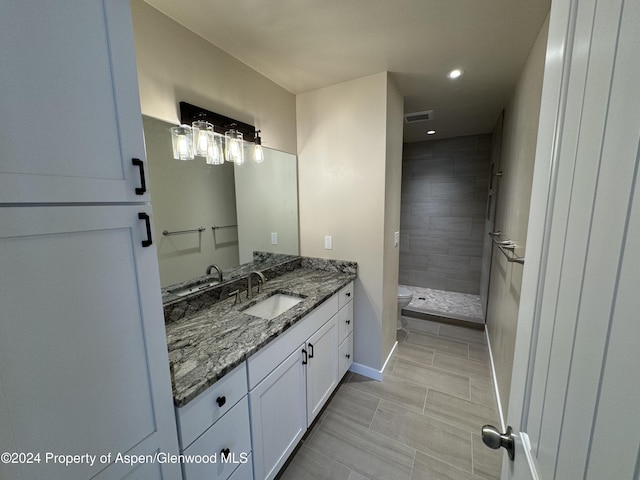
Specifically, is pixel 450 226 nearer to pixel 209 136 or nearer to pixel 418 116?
pixel 418 116

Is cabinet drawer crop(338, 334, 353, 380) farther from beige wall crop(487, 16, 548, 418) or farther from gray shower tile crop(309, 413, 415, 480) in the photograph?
beige wall crop(487, 16, 548, 418)

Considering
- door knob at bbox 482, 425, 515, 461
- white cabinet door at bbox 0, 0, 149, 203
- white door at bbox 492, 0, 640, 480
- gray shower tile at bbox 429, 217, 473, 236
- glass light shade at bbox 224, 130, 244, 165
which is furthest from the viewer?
gray shower tile at bbox 429, 217, 473, 236

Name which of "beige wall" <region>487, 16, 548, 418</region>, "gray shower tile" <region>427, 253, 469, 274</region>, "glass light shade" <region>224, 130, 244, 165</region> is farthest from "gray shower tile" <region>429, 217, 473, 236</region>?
"glass light shade" <region>224, 130, 244, 165</region>

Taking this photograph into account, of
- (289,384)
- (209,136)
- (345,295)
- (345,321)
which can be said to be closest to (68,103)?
(209,136)

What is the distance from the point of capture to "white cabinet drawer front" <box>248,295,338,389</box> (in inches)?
45.6

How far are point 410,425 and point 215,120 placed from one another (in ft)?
7.85

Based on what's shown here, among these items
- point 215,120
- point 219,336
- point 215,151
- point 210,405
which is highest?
point 215,120

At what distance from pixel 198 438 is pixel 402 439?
1.36 m

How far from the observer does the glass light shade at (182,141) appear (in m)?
1.37

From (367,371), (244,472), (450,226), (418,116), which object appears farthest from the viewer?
(450,226)

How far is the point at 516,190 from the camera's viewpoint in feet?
5.82

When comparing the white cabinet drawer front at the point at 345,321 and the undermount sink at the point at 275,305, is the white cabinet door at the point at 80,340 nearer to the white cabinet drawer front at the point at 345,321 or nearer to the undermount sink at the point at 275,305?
the undermount sink at the point at 275,305

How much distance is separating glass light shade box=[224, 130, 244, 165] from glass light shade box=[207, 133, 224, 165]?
0.15 ft

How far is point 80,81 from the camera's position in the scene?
58 centimetres
